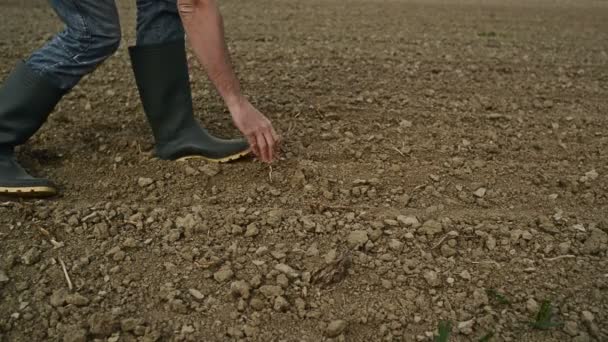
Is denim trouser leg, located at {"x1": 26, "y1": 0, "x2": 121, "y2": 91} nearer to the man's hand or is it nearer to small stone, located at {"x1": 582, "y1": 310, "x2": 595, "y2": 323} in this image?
the man's hand

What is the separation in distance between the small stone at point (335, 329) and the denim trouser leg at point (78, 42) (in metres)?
1.38

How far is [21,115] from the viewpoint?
2.31m

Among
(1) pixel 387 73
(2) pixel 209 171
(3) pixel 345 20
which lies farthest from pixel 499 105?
(3) pixel 345 20

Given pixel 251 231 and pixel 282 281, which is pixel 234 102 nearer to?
pixel 251 231

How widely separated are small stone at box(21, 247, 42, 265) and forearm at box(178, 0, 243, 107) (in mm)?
832

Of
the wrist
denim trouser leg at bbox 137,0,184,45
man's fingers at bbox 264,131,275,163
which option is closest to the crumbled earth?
man's fingers at bbox 264,131,275,163

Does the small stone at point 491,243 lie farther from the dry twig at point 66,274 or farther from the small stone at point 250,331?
the dry twig at point 66,274

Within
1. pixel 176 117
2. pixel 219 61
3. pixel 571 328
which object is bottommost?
pixel 571 328

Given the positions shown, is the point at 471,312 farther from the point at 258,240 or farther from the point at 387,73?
the point at 387,73

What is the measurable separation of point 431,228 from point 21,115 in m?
1.66

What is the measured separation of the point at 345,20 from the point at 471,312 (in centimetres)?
461

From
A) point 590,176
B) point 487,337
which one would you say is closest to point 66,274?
point 487,337

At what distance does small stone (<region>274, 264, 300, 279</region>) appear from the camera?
1.91 metres

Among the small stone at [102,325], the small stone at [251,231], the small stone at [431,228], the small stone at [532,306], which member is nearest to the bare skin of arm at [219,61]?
the small stone at [251,231]
